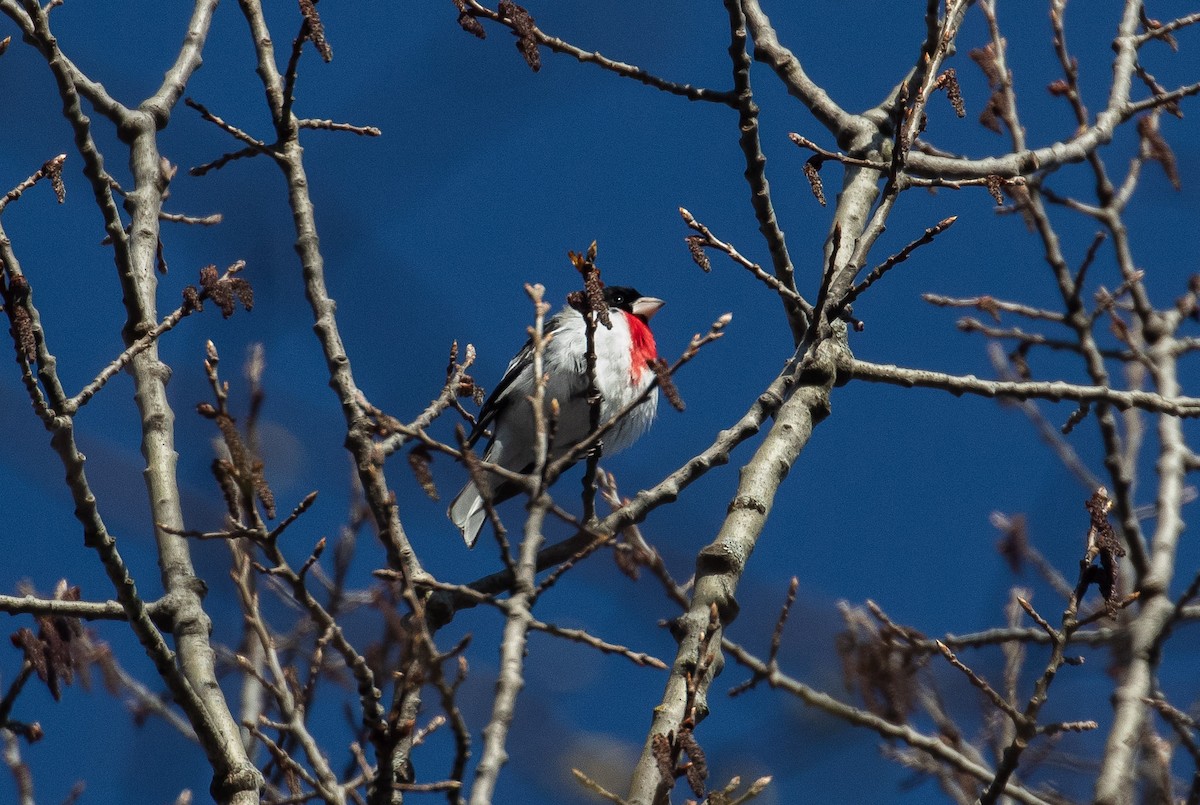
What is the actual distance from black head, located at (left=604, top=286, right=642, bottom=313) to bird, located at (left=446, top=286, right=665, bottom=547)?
347 millimetres

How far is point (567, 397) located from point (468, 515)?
714mm

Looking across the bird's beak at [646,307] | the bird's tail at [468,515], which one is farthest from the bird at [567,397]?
the bird's beak at [646,307]

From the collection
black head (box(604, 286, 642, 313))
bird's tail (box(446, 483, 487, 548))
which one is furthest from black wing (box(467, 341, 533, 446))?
black head (box(604, 286, 642, 313))

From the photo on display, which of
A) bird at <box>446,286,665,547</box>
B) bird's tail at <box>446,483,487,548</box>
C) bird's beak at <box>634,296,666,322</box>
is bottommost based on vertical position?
bird's tail at <box>446,483,487,548</box>

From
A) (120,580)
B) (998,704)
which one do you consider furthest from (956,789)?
(120,580)

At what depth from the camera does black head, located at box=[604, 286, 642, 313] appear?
7.18 metres

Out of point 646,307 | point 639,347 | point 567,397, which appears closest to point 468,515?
point 567,397

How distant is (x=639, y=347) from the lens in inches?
246

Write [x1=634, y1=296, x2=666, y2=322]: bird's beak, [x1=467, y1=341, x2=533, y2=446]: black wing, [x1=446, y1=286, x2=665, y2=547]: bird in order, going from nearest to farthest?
[x1=446, y1=286, x2=665, y2=547]: bird, [x1=467, y1=341, x2=533, y2=446]: black wing, [x1=634, y1=296, x2=666, y2=322]: bird's beak

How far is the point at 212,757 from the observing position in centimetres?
293

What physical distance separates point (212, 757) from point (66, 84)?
165cm

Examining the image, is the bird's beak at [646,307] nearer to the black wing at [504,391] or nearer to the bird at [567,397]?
the bird at [567,397]

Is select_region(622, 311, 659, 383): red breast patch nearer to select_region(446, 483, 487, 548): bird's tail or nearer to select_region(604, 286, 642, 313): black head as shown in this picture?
select_region(604, 286, 642, 313): black head

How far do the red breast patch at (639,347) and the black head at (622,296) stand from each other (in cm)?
27
